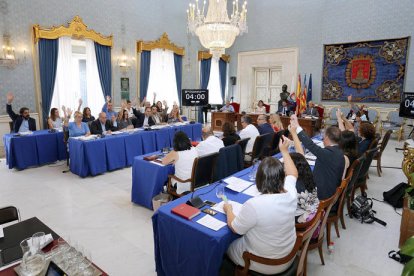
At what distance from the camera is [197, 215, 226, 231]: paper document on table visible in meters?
2.11

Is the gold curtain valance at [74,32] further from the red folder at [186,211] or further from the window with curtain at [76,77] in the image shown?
the red folder at [186,211]

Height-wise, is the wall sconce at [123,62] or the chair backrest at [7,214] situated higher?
the wall sconce at [123,62]

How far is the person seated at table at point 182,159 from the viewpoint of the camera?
3.62 meters

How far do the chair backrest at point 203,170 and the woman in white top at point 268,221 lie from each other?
1373 mm

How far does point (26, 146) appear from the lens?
19.4 ft

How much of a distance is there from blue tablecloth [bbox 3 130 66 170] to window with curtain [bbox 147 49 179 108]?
183 inches

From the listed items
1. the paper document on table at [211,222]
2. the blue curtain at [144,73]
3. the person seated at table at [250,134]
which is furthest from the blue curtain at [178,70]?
the paper document on table at [211,222]

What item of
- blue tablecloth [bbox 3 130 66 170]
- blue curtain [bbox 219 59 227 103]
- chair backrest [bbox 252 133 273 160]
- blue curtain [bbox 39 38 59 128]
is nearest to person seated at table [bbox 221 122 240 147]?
chair backrest [bbox 252 133 273 160]

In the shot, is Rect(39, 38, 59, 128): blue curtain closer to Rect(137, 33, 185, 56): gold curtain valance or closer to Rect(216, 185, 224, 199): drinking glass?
Rect(137, 33, 185, 56): gold curtain valance

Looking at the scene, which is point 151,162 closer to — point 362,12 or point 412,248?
point 412,248

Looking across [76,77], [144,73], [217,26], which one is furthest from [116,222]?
[144,73]

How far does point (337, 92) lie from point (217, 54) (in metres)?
6.23

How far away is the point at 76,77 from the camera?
855 centimetres

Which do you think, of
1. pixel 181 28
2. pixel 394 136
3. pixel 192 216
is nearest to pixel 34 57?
pixel 181 28
